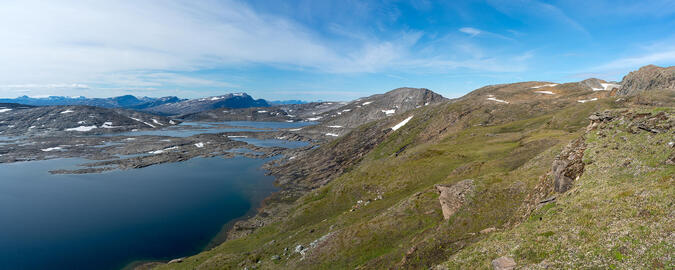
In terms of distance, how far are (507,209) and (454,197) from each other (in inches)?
227

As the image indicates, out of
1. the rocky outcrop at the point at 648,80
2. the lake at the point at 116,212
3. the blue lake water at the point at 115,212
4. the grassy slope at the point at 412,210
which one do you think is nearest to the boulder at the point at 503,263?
the grassy slope at the point at 412,210

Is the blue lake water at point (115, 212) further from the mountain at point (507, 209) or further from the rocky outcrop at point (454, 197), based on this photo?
the rocky outcrop at point (454, 197)

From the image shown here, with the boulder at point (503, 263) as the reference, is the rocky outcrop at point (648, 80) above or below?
above

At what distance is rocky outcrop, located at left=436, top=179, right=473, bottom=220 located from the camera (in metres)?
30.9

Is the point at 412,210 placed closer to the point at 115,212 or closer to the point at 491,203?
the point at 491,203

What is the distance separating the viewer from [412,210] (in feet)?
119

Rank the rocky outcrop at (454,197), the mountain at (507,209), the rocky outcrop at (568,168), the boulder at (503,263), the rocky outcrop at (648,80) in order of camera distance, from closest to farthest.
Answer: the mountain at (507,209), the boulder at (503,263), the rocky outcrop at (568,168), the rocky outcrop at (454,197), the rocky outcrop at (648,80)

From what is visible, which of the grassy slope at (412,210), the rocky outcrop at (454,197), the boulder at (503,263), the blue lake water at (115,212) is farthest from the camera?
the blue lake water at (115,212)

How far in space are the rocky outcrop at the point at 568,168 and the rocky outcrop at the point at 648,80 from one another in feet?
276

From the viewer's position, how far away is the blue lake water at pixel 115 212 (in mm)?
56656

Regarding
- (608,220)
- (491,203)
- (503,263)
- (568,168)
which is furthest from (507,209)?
(503,263)

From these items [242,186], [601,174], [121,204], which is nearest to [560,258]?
[601,174]

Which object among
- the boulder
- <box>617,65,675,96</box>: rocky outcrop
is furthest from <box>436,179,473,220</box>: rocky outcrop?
<box>617,65,675,96</box>: rocky outcrop

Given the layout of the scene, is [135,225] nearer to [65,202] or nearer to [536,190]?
[65,202]
